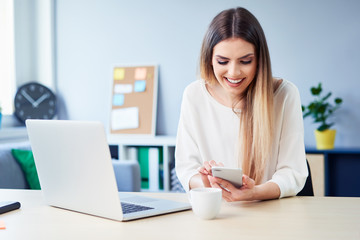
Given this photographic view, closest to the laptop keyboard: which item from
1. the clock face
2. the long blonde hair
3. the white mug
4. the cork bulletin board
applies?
the white mug

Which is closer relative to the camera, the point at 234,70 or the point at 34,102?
the point at 234,70

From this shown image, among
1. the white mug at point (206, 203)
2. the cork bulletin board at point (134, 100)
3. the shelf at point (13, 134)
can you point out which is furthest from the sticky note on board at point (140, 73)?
the white mug at point (206, 203)

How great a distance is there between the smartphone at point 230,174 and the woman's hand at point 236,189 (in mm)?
18

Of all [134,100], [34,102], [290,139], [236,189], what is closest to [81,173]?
[236,189]

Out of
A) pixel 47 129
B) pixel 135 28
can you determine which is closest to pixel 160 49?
pixel 135 28

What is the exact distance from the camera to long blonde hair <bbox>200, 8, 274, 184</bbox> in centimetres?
166

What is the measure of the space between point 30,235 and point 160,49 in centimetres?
315

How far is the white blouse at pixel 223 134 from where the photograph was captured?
170 centimetres

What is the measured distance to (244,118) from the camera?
5.78 ft

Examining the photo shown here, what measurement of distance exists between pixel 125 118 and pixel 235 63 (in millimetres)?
2568

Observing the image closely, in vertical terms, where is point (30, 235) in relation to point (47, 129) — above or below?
below

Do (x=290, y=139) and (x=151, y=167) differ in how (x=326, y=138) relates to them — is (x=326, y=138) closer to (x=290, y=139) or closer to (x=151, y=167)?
(x=151, y=167)

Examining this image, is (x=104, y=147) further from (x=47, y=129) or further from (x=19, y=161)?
(x=19, y=161)

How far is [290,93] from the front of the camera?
175 centimetres
